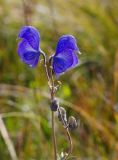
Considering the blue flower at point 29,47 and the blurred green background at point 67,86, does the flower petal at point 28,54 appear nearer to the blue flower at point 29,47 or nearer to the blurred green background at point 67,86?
the blue flower at point 29,47

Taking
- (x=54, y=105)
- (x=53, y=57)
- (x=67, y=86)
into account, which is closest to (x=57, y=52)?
(x=53, y=57)

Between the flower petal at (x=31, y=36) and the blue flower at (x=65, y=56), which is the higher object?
the flower petal at (x=31, y=36)

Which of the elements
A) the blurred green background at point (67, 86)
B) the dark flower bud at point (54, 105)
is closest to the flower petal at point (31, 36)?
the dark flower bud at point (54, 105)

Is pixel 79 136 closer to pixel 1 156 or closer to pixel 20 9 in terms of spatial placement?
pixel 1 156

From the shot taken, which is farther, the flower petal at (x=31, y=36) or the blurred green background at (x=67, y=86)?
the blurred green background at (x=67, y=86)

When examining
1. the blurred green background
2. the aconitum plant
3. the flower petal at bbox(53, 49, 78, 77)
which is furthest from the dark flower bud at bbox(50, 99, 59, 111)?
the blurred green background

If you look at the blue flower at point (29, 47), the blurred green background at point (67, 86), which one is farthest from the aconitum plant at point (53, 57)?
the blurred green background at point (67, 86)

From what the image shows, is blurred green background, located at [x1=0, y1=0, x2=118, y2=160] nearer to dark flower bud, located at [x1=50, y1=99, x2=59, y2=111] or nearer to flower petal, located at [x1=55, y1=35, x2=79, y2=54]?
dark flower bud, located at [x1=50, y1=99, x2=59, y2=111]
